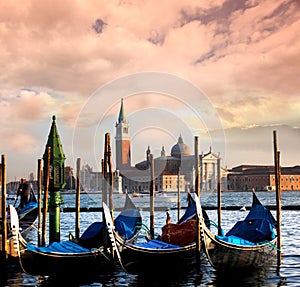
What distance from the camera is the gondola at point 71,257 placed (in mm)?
10805

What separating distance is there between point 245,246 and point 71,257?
395 cm

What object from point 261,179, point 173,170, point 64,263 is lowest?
point 64,263

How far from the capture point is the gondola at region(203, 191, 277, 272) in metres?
11.3

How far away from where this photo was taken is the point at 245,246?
38.5 ft

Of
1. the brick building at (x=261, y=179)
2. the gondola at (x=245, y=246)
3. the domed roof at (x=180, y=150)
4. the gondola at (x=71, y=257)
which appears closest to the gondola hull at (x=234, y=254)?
the gondola at (x=245, y=246)

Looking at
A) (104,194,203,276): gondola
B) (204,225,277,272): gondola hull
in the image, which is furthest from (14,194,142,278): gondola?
(204,225,277,272): gondola hull

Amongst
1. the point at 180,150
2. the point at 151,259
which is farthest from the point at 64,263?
the point at 180,150

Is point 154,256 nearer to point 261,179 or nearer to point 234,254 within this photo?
point 234,254

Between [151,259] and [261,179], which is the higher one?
[261,179]

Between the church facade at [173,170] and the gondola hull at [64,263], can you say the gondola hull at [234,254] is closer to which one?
the gondola hull at [64,263]

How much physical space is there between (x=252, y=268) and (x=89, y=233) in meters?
4.13

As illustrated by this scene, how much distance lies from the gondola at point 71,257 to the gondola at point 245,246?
2.39m

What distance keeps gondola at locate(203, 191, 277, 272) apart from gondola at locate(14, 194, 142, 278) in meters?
2.39

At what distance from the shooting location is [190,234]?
1292 cm
